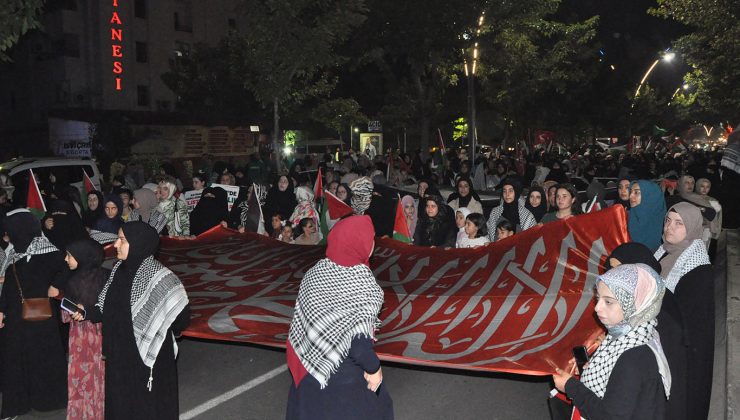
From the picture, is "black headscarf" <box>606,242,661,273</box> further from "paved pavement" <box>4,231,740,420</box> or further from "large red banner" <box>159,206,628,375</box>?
"large red banner" <box>159,206,628,375</box>

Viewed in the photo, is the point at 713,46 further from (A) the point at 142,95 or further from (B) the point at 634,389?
(A) the point at 142,95

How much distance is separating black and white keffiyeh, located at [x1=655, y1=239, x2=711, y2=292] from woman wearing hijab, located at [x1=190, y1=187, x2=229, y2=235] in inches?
293

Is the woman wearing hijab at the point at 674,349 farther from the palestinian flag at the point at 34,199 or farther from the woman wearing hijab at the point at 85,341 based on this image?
the palestinian flag at the point at 34,199

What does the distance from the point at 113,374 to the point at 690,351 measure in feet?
12.8

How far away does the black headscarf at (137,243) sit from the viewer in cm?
455

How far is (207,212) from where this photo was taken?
35.3ft

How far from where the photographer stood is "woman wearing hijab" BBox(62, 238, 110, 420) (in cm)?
523

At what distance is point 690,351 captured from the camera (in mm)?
4578

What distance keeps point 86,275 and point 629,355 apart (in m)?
3.96

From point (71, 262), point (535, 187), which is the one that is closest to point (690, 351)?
point (71, 262)

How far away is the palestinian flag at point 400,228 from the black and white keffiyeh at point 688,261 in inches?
190

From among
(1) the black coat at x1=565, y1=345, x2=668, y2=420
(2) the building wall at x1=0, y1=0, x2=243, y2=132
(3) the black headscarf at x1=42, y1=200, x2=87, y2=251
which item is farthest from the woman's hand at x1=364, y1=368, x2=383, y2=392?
(2) the building wall at x1=0, y1=0, x2=243, y2=132

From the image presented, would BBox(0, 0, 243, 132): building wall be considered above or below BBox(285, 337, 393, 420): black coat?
above

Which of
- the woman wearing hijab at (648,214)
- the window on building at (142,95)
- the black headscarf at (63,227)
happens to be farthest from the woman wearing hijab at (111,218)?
the window on building at (142,95)
